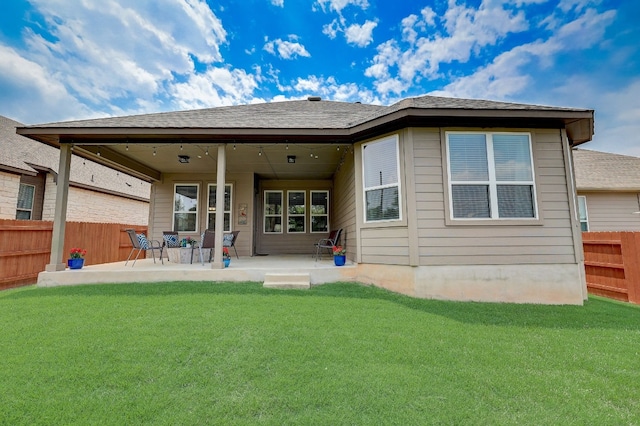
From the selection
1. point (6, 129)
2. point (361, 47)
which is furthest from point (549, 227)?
point (6, 129)

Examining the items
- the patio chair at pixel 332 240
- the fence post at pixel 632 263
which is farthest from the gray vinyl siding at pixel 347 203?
the fence post at pixel 632 263

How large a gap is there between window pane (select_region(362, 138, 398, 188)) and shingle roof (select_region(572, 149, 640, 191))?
23.8 ft

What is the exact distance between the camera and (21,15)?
884 cm

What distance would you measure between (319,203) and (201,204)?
3786 millimetres

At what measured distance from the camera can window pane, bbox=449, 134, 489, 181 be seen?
4.85 m

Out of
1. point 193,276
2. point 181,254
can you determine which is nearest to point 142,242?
point 181,254

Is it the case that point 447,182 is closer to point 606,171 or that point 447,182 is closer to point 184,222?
point 184,222

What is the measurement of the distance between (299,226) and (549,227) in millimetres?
6663

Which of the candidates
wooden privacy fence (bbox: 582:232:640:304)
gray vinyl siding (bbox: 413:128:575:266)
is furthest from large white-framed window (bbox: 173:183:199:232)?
wooden privacy fence (bbox: 582:232:640:304)

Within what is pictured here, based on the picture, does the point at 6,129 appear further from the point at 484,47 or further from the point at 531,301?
the point at 484,47

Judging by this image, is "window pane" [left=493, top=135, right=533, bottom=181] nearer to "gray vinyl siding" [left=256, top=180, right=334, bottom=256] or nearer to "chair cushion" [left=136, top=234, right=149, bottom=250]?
"gray vinyl siding" [left=256, top=180, right=334, bottom=256]

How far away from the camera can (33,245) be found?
610 cm

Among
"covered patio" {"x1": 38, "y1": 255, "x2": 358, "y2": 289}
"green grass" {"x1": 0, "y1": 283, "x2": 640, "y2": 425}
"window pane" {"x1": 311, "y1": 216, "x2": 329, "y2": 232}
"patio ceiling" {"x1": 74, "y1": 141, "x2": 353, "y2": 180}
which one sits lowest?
"green grass" {"x1": 0, "y1": 283, "x2": 640, "y2": 425}

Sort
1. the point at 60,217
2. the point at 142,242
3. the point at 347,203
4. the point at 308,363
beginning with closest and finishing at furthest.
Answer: the point at 308,363
the point at 60,217
the point at 142,242
the point at 347,203
